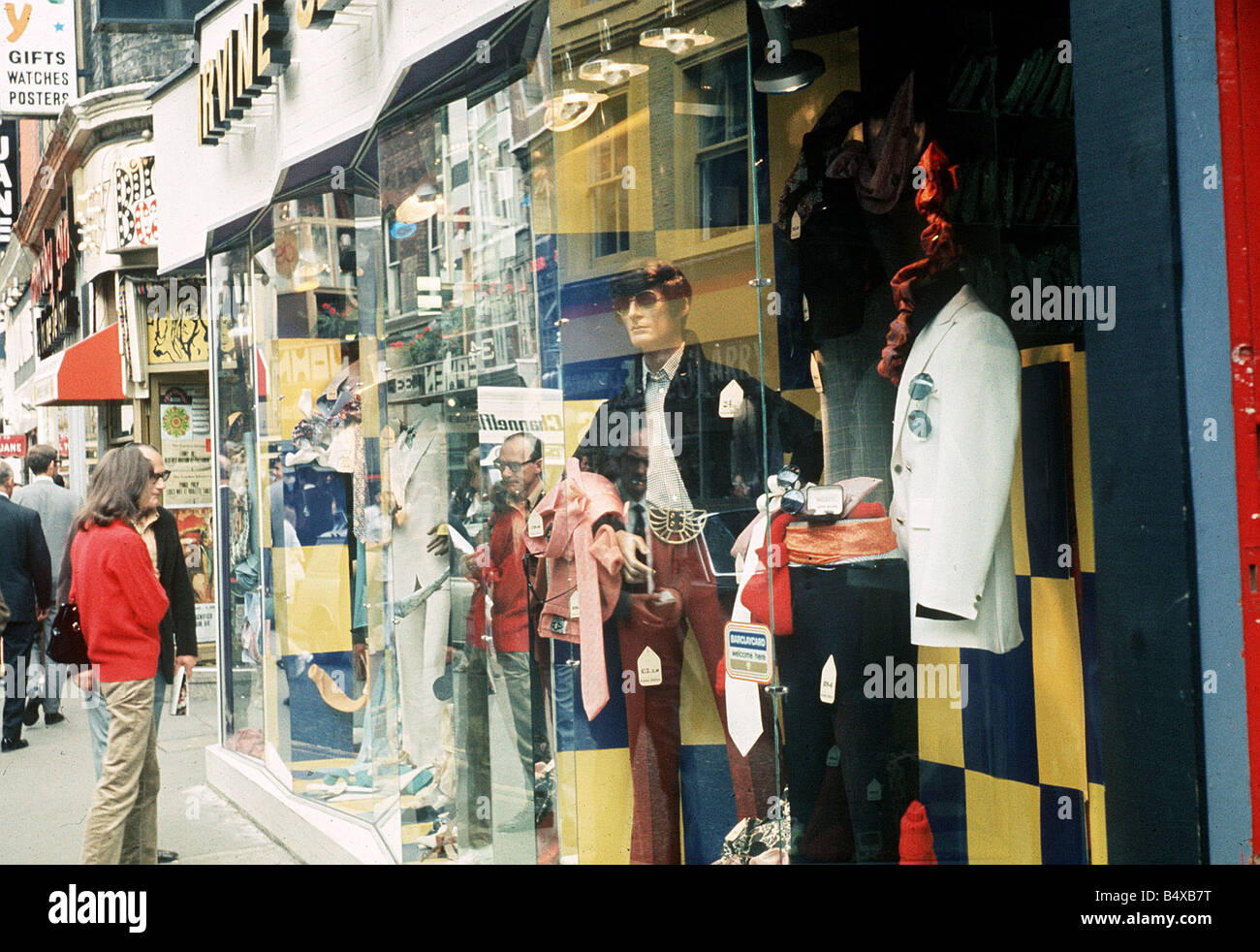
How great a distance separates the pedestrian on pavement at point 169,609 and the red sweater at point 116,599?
0.76ft

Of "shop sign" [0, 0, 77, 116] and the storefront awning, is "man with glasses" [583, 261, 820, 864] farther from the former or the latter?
the storefront awning

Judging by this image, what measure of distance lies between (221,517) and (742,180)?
15.9ft

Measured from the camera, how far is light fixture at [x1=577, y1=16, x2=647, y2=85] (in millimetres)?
3848

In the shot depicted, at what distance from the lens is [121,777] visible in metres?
4.75

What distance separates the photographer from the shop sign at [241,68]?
5.94 metres

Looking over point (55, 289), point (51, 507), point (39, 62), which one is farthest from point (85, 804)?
point (55, 289)

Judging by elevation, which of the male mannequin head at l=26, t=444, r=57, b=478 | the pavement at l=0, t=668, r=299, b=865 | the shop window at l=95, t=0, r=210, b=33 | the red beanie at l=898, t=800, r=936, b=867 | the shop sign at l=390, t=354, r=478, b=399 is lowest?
the pavement at l=0, t=668, r=299, b=865

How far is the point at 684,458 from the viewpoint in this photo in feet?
12.7

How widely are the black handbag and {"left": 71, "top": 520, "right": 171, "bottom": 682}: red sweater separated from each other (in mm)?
36

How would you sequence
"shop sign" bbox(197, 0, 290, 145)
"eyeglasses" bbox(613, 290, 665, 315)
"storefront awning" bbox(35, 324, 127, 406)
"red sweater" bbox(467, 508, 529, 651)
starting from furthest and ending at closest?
"storefront awning" bbox(35, 324, 127, 406) < "shop sign" bbox(197, 0, 290, 145) < "red sweater" bbox(467, 508, 529, 651) < "eyeglasses" bbox(613, 290, 665, 315)

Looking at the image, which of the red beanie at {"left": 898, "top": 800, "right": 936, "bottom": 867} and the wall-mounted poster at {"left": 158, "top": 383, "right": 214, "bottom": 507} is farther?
the wall-mounted poster at {"left": 158, "top": 383, "right": 214, "bottom": 507}

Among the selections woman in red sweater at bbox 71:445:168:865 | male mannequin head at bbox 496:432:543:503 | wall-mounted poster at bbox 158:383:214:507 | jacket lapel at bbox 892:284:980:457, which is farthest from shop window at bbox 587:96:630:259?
wall-mounted poster at bbox 158:383:214:507

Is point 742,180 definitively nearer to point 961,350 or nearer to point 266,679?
point 961,350

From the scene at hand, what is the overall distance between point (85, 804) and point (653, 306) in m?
4.75
